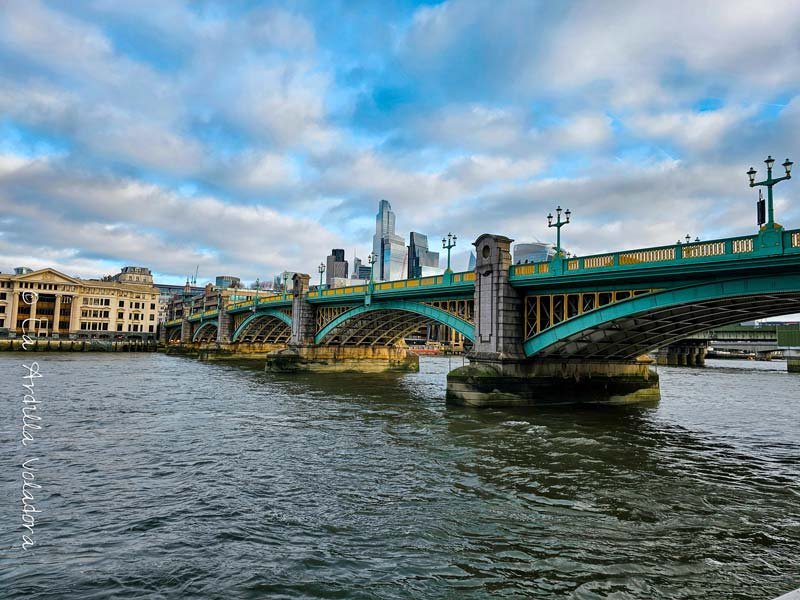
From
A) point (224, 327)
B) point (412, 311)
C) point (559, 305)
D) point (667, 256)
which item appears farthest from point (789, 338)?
point (224, 327)

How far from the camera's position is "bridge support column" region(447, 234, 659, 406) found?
Answer: 27.5m

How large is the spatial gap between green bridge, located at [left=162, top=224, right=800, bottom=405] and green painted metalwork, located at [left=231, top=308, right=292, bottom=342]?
1986 centimetres

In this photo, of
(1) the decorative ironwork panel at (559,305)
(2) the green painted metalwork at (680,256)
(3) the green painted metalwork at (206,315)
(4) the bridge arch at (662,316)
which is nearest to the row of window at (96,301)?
(3) the green painted metalwork at (206,315)

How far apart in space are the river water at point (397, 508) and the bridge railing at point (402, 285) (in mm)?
11595

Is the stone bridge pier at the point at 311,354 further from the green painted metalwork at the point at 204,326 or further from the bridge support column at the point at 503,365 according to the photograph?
the green painted metalwork at the point at 204,326

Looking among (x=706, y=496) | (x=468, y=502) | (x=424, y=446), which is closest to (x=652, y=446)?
(x=706, y=496)

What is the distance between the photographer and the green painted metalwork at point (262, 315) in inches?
2380

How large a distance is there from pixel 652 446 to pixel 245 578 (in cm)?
1658

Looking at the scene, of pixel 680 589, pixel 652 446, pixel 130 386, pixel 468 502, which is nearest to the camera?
pixel 680 589

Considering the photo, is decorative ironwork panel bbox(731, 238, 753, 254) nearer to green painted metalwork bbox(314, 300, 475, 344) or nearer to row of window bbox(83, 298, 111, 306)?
green painted metalwork bbox(314, 300, 475, 344)

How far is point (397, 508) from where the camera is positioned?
1148 centimetres

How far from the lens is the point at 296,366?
2090 inches

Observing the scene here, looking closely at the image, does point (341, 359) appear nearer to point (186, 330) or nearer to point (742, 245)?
→ point (742, 245)

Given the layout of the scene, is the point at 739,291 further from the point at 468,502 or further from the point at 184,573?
the point at 184,573
